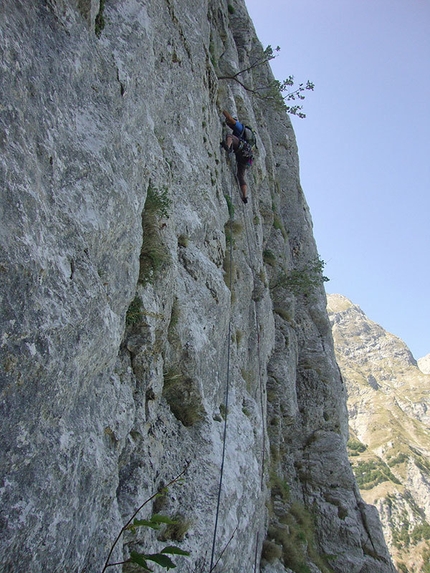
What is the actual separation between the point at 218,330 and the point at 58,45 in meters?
6.23

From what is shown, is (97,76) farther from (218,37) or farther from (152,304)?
(218,37)

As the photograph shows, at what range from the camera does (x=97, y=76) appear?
21.0 ft

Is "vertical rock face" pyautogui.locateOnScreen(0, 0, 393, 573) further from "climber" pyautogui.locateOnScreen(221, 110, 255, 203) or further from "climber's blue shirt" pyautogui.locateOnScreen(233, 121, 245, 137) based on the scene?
"climber's blue shirt" pyautogui.locateOnScreen(233, 121, 245, 137)

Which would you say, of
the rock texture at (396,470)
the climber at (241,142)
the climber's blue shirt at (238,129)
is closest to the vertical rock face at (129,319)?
the climber at (241,142)

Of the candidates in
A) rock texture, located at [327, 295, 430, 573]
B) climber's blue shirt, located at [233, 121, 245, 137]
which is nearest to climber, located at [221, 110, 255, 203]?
climber's blue shirt, located at [233, 121, 245, 137]

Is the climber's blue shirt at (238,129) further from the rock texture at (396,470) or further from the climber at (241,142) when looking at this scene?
the rock texture at (396,470)

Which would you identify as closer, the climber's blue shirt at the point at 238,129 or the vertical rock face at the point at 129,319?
the vertical rock face at the point at 129,319

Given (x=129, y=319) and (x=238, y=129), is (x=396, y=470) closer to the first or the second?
(x=238, y=129)

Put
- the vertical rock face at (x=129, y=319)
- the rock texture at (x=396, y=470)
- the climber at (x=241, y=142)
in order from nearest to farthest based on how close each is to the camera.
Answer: the vertical rock face at (x=129, y=319) < the climber at (x=241, y=142) < the rock texture at (x=396, y=470)

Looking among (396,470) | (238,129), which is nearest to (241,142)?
(238,129)

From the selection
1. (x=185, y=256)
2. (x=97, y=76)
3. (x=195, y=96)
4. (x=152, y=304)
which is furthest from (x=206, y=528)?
(x=195, y=96)

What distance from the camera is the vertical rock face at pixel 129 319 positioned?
4008mm

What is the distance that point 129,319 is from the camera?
658cm

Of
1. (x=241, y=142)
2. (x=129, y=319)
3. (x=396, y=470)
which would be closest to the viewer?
(x=129, y=319)
